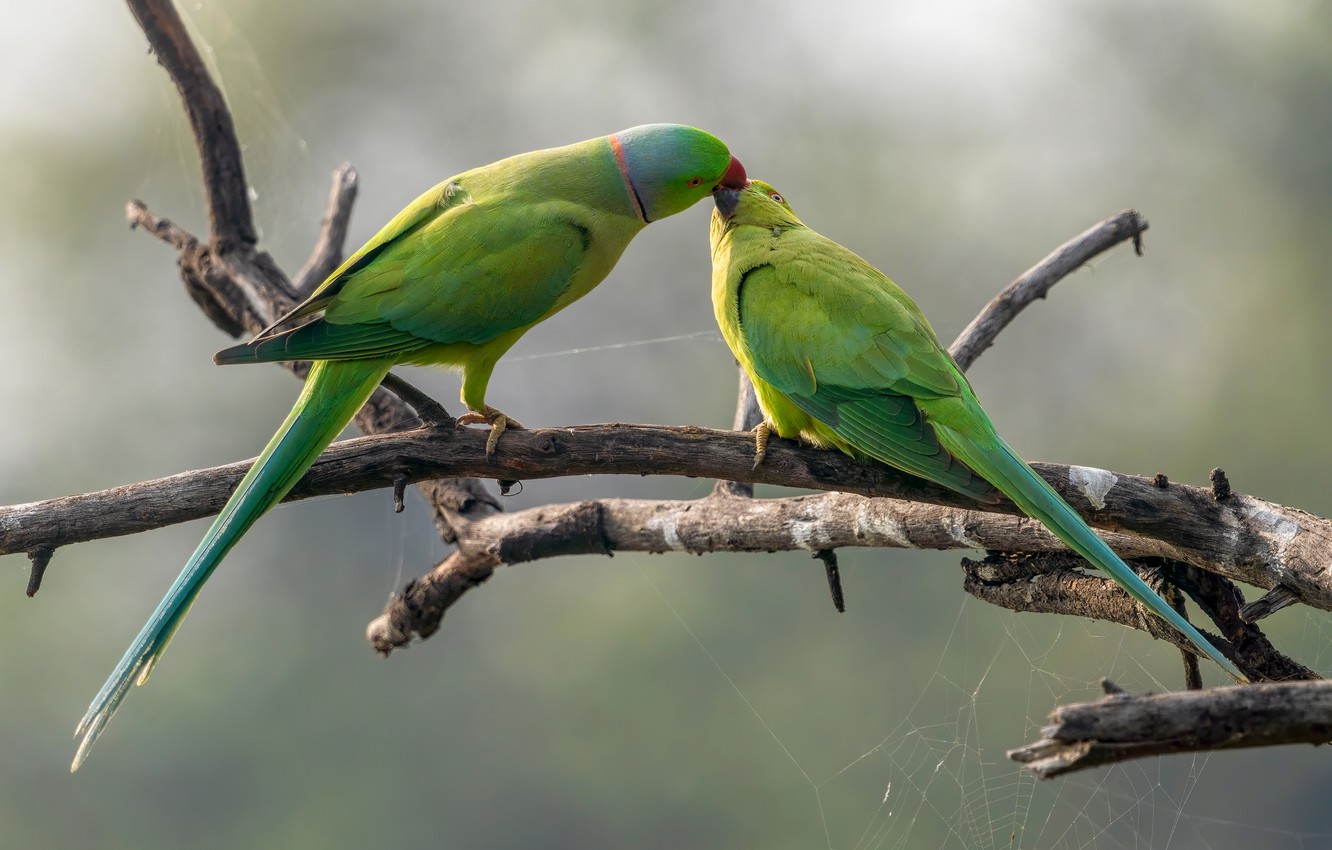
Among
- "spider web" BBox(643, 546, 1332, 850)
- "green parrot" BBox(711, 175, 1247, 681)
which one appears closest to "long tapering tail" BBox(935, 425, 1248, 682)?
"green parrot" BBox(711, 175, 1247, 681)

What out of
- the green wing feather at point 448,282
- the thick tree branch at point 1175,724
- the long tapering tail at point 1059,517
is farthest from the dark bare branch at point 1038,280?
the thick tree branch at point 1175,724

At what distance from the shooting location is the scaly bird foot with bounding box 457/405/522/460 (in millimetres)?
2877

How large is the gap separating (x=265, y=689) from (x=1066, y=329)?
8467mm

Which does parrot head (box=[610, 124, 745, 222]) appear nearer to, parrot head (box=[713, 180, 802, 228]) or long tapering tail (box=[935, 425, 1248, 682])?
parrot head (box=[713, 180, 802, 228])

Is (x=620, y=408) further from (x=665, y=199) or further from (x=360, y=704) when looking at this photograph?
(x=665, y=199)

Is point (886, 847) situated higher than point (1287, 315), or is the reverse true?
point (1287, 315)

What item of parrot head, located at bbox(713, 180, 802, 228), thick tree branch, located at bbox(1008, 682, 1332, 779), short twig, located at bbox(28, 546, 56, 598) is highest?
parrot head, located at bbox(713, 180, 802, 228)

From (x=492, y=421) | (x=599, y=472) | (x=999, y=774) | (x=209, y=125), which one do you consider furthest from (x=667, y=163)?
(x=999, y=774)

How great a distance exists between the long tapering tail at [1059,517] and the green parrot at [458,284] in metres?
1.35

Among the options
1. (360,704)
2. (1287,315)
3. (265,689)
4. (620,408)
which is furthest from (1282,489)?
(265,689)

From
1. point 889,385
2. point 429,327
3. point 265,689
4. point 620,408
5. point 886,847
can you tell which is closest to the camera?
point 889,385

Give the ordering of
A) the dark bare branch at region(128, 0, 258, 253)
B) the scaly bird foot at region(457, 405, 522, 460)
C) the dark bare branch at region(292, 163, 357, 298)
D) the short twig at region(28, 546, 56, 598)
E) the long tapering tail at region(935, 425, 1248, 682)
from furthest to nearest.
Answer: the dark bare branch at region(292, 163, 357, 298) → the dark bare branch at region(128, 0, 258, 253) → the scaly bird foot at region(457, 405, 522, 460) → the short twig at region(28, 546, 56, 598) → the long tapering tail at region(935, 425, 1248, 682)

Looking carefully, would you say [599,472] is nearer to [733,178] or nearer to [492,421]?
[492,421]

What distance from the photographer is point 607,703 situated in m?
9.06
